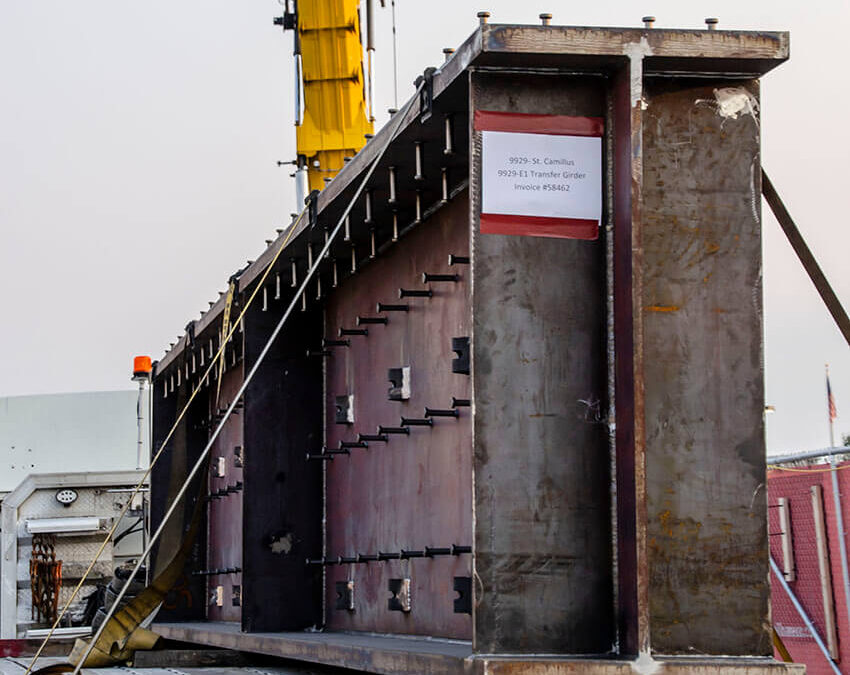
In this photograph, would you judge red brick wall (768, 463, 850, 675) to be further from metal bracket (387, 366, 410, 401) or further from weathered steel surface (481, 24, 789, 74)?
weathered steel surface (481, 24, 789, 74)

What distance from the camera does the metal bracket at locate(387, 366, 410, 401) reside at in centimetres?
959

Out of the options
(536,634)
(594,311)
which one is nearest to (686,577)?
(536,634)

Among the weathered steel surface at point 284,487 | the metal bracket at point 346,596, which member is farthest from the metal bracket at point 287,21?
the metal bracket at point 346,596

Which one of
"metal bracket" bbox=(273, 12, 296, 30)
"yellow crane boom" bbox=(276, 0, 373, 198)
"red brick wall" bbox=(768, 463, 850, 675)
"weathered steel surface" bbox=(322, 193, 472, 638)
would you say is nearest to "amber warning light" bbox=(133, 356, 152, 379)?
"yellow crane boom" bbox=(276, 0, 373, 198)

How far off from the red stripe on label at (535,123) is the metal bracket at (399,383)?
9.87ft

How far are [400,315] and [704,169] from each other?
330cm

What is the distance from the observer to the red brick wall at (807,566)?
1017 centimetres

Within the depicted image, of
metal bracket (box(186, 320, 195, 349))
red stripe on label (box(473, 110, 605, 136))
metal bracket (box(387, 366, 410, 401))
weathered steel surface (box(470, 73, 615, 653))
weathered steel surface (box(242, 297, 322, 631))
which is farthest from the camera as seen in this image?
metal bracket (box(186, 320, 195, 349))

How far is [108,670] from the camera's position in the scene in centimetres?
1256

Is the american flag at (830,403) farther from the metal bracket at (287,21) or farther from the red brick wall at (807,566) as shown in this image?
the metal bracket at (287,21)

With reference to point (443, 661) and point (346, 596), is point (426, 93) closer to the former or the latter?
point (443, 661)

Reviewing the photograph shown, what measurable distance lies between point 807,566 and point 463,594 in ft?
12.1

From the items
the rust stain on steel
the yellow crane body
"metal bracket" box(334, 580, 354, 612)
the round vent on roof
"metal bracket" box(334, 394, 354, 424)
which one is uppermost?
Result: the yellow crane body

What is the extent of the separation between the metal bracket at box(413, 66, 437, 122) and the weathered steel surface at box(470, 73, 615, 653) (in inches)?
25.9
